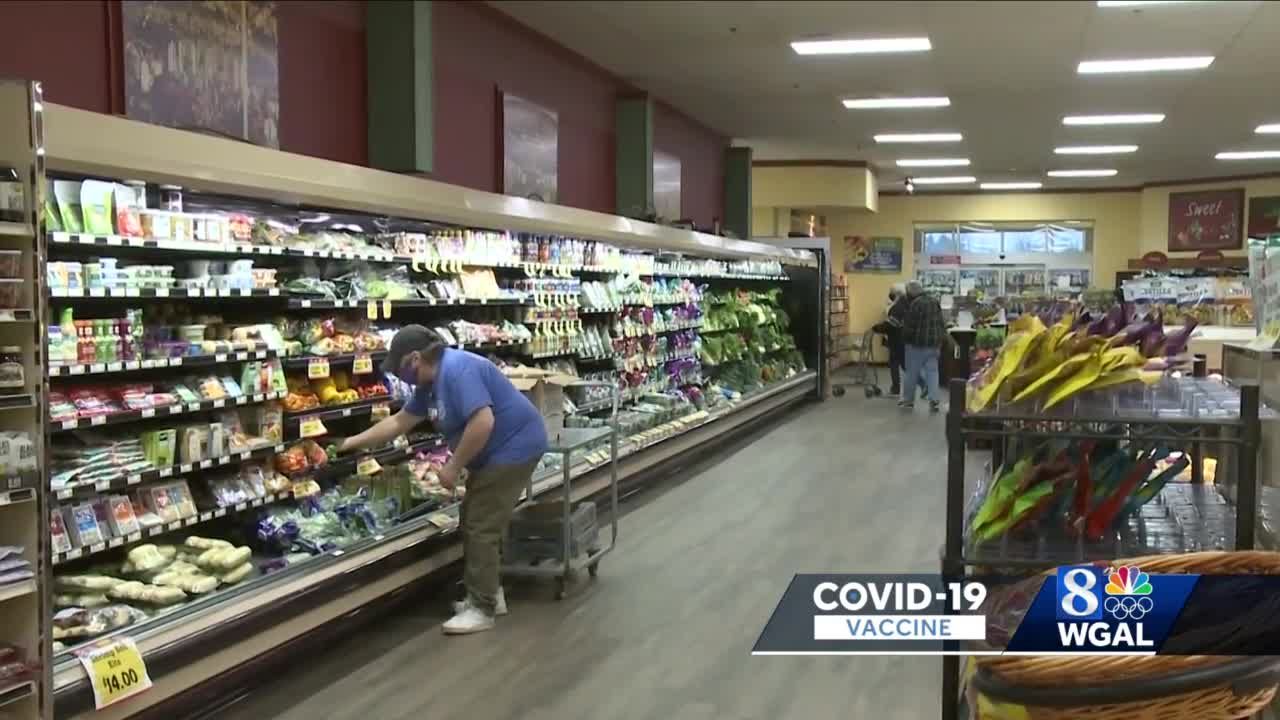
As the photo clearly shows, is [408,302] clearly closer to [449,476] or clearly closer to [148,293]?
[449,476]

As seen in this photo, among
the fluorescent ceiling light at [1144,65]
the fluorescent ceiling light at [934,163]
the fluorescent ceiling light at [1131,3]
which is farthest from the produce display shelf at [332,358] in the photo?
the fluorescent ceiling light at [934,163]

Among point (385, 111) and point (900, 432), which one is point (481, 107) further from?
point (900, 432)

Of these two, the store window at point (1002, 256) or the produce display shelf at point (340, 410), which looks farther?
the store window at point (1002, 256)

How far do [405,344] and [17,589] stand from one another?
1.97 meters

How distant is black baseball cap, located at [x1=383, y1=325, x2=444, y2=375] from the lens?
4805 mm

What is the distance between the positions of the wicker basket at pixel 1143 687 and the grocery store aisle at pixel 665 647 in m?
2.63

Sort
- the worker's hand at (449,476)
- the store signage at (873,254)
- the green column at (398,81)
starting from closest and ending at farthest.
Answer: the worker's hand at (449,476) < the green column at (398,81) < the store signage at (873,254)

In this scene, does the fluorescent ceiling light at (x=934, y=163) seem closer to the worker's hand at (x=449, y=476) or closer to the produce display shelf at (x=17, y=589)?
the worker's hand at (x=449, y=476)

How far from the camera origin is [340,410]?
516 cm

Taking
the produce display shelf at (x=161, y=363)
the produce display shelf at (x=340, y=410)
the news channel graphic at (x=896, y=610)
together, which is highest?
the produce display shelf at (x=161, y=363)

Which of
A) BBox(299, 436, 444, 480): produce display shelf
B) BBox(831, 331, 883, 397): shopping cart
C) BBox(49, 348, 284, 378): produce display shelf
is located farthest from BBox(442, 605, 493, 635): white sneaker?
BBox(831, 331, 883, 397): shopping cart

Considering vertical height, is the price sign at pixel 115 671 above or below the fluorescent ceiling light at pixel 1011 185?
below

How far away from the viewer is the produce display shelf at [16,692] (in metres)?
3.05

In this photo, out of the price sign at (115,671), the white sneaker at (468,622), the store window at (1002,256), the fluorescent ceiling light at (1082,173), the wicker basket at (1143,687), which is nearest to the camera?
the wicker basket at (1143,687)
